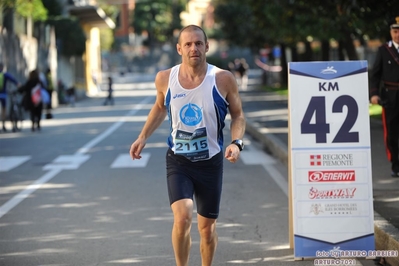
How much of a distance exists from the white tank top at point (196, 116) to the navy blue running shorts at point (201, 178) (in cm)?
6

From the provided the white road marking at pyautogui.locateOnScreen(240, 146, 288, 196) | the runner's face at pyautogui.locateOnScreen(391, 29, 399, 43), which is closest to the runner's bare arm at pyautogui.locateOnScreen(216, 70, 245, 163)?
the runner's face at pyautogui.locateOnScreen(391, 29, 399, 43)

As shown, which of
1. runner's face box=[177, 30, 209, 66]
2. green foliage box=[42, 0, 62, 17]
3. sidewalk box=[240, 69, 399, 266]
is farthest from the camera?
green foliage box=[42, 0, 62, 17]

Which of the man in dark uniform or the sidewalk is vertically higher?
the man in dark uniform

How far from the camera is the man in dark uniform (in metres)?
11.2

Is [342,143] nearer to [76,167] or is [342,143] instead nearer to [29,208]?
[29,208]

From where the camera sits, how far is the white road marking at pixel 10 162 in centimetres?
1575


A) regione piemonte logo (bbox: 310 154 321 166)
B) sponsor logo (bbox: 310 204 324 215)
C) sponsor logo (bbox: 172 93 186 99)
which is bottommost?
sponsor logo (bbox: 310 204 324 215)

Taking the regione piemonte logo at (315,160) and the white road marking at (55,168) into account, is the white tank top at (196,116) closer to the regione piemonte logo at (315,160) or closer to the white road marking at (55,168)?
the regione piemonte logo at (315,160)

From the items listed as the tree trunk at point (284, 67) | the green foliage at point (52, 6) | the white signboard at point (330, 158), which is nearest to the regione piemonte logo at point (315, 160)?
the white signboard at point (330, 158)

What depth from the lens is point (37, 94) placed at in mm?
24578

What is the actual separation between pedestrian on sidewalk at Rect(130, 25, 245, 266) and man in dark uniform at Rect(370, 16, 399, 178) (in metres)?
5.02

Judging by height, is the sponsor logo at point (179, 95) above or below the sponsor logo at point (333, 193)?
above

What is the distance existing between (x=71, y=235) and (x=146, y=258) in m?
1.44

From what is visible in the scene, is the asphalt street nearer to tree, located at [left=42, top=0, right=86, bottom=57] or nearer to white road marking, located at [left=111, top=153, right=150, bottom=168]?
white road marking, located at [left=111, top=153, right=150, bottom=168]
